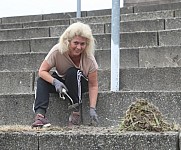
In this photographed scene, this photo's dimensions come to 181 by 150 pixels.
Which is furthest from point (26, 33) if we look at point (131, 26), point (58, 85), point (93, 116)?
point (93, 116)

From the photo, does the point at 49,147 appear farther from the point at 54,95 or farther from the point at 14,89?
the point at 14,89

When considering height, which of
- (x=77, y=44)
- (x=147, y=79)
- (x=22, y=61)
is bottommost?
(x=147, y=79)

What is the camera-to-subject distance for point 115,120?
12.8 feet

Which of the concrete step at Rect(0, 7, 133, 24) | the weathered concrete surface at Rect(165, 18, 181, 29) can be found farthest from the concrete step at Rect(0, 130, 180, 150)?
the concrete step at Rect(0, 7, 133, 24)

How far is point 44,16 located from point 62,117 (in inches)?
167

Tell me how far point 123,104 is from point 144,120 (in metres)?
0.74

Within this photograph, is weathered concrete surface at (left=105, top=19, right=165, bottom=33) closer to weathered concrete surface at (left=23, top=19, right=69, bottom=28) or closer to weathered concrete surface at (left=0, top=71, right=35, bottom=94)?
weathered concrete surface at (left=23, top=19, right=69, bottom=28)

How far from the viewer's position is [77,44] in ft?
12.7

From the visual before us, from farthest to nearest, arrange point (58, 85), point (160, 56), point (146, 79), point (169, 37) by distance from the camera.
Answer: point (169, 37), point (160, 56), point (146, 79), point (58, 85)

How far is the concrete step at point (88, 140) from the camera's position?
303 centimetres

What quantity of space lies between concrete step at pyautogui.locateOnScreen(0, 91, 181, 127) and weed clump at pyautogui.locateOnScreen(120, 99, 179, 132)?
1.80 feet

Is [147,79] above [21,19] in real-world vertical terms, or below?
below

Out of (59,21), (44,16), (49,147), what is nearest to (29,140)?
(49,147)

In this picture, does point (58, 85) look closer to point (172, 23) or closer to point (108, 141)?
point (108, 141)
